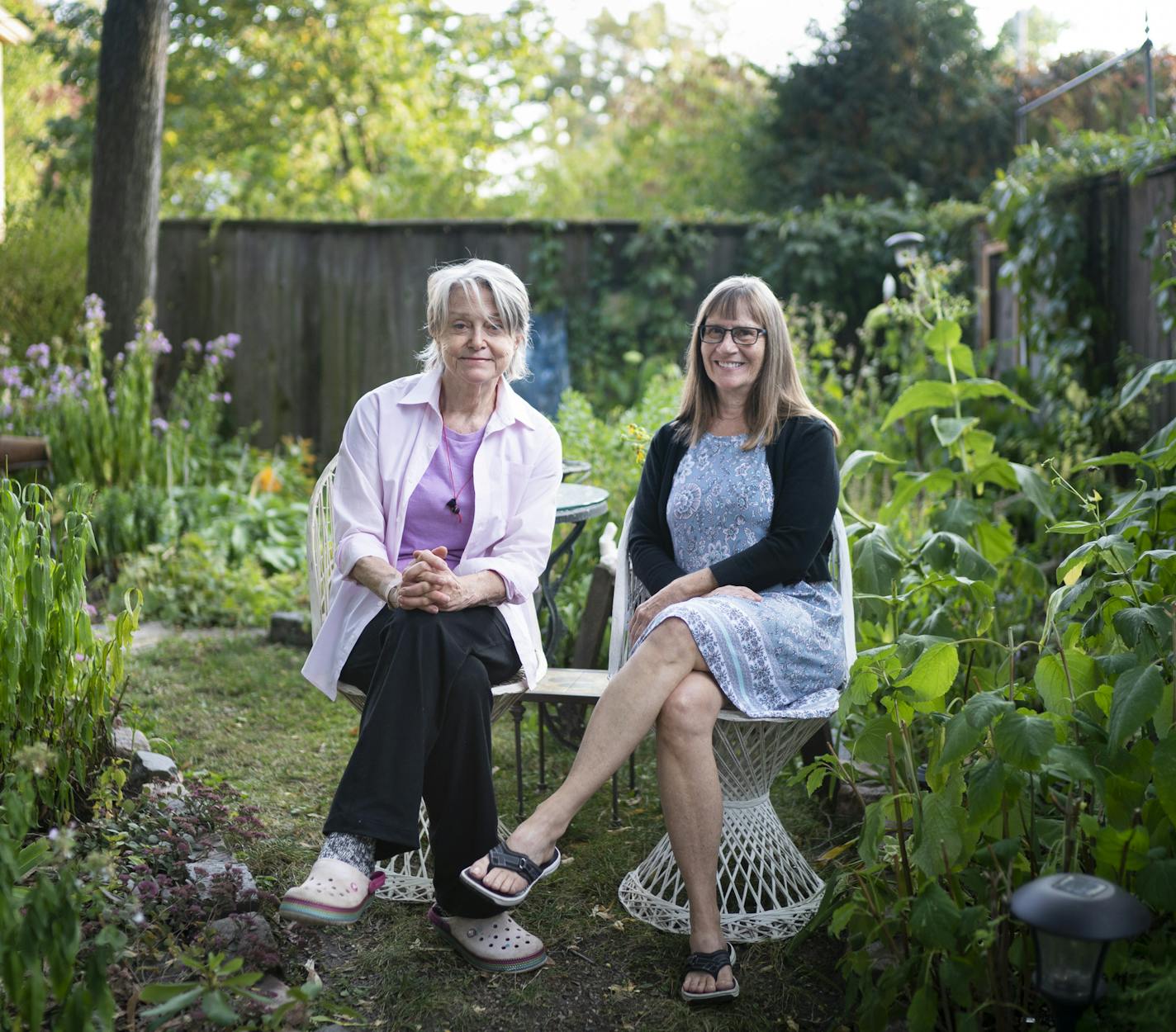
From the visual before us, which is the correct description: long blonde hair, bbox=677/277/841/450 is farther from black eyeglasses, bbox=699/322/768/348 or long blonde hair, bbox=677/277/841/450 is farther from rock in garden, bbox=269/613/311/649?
rock in garden, bbox=269/613/311/649

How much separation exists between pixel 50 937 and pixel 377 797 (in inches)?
30.5

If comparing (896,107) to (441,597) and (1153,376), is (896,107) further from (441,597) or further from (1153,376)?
(441,597)

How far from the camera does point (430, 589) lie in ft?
8.02

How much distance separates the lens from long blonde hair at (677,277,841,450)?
2.80m

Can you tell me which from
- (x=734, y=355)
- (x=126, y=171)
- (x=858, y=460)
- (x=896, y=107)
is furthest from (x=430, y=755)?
(x=896, y=107)

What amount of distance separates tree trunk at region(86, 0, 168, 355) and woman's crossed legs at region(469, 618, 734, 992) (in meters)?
5.04

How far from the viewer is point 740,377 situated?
282cm

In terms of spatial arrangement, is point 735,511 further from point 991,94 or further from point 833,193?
point 991,94

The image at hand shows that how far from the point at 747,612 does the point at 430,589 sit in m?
0.69

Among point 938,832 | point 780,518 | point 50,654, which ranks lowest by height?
point 938,832

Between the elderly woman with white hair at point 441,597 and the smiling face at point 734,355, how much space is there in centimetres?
45

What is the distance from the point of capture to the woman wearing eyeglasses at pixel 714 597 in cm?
238

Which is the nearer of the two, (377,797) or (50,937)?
(50,937)

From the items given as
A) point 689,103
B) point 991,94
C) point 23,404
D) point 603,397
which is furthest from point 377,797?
point 689,103
